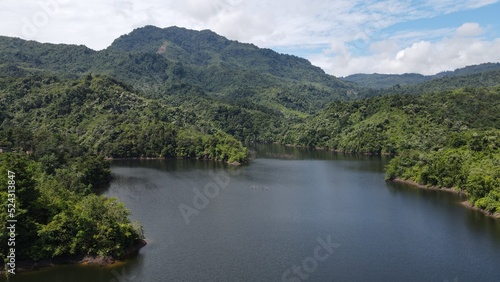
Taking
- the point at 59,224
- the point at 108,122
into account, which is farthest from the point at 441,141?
the point at 108,122

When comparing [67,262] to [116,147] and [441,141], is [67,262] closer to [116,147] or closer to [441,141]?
[116,147]

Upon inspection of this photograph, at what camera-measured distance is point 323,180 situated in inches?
4498

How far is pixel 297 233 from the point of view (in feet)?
216

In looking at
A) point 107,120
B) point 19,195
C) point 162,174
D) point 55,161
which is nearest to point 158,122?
point 107,120

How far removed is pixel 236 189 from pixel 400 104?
396 feet

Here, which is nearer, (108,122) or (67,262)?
(67,262)

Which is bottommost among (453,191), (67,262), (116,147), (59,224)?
(67,262)

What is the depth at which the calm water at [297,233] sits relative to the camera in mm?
51219

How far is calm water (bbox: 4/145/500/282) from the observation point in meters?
51.2

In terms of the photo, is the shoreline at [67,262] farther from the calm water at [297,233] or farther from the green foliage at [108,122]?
the green foliage at [108,122]

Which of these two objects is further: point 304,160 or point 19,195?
point 304,160

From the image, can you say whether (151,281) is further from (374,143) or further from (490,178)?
(374,143)

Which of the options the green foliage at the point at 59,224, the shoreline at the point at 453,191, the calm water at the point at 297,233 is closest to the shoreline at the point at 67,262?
the green foliage at the point at 59,224

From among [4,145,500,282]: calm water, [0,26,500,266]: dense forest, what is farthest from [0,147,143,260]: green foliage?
[4,145,500,282]: calm water
